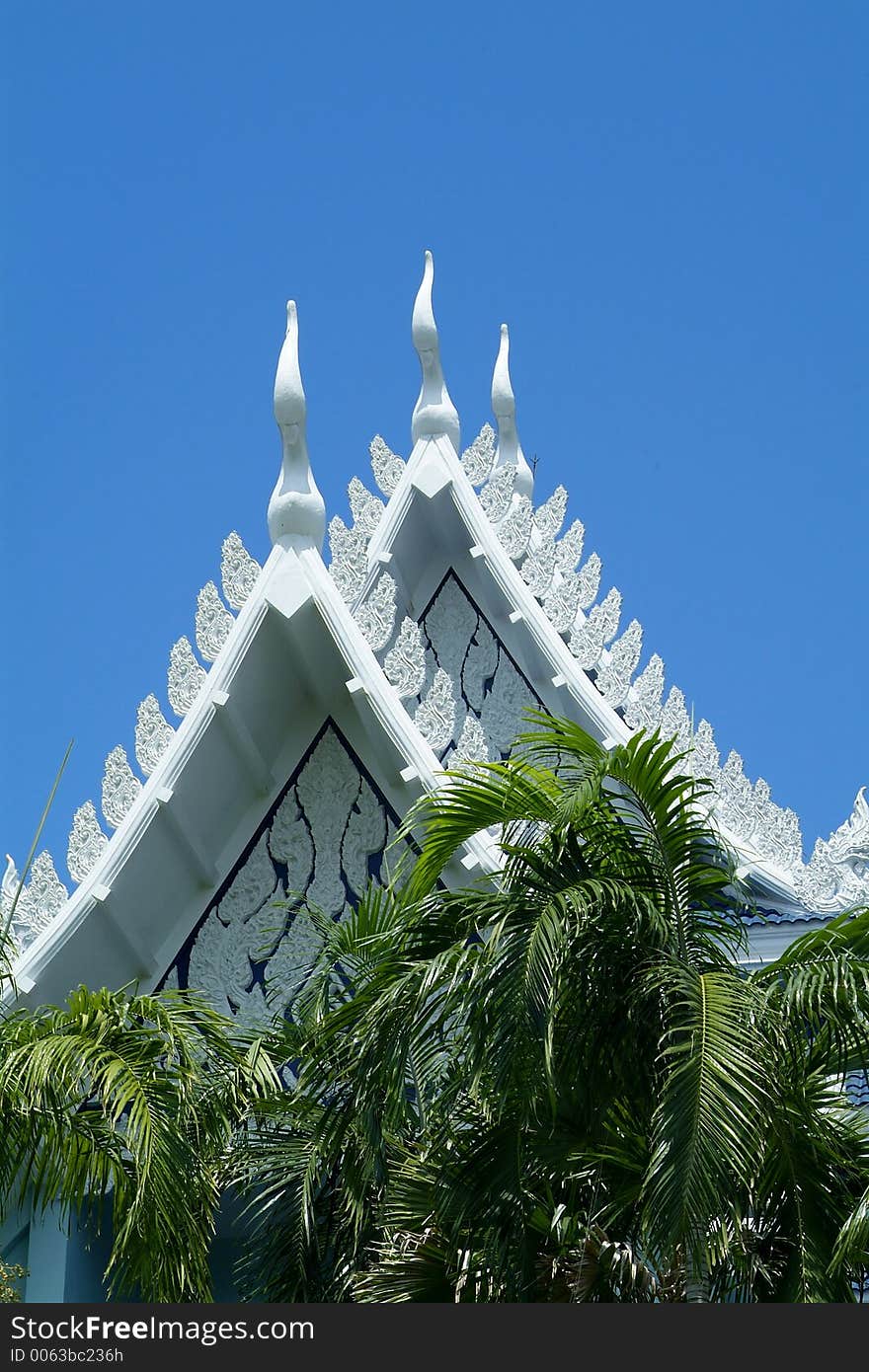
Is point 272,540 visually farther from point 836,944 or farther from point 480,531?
point 836,944

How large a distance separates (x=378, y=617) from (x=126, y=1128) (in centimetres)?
418

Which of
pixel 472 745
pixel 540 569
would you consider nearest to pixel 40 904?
pixel 472 745

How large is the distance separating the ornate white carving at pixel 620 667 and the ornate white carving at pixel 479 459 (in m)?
1.83

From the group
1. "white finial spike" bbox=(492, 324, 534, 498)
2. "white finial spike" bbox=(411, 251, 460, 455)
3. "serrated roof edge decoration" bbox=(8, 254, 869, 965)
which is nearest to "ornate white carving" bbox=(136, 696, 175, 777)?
"serrated roof edge decoration" bbox=(8, 254, 869, 965)

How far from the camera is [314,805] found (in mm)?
12352

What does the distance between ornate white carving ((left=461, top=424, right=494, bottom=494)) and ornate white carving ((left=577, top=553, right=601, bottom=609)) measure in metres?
0.94

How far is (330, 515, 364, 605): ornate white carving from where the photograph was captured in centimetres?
1298

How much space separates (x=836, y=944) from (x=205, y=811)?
483 cm

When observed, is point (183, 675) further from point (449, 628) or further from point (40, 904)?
point (449, 628)

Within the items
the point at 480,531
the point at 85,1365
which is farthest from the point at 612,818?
the point at 480,531

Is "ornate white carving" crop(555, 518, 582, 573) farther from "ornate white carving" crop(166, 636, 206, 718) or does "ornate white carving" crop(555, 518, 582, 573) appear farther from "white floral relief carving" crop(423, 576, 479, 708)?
"ornate white carving" crop(166, 636, 206, 718)

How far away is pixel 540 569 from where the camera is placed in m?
14.3

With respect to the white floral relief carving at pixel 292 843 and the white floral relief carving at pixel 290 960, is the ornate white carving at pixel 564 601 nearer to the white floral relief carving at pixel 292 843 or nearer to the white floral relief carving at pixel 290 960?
the white floral relief carving at pixel 292 843

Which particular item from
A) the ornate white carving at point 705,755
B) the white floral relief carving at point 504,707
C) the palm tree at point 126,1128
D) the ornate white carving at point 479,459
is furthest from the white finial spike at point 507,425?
the palm tree at point 126,1128
